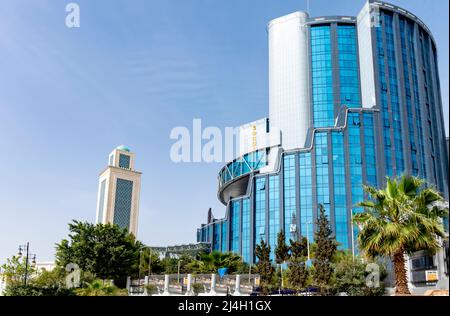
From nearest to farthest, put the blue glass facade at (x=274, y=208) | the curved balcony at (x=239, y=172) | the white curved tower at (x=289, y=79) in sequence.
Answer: the blue glass facade at (x=274, y=208), the white curved tower at (x=289, y=79), the curved balcony at (x=239, y=172)

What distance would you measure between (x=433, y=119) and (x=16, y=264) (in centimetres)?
6353

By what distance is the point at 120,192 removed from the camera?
121375 millimetres

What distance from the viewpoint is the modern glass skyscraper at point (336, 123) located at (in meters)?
62.5

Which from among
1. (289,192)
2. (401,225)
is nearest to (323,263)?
(401,225)

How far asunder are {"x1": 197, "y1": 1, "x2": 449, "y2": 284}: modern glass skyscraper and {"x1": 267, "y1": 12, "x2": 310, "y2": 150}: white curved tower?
158 mm

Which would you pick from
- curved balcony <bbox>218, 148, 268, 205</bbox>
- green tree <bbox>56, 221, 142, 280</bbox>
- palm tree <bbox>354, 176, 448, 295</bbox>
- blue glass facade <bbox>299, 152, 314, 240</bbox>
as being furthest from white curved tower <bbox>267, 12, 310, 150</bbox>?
palm tree <bbox>354, 176, 448, 295</bbox>

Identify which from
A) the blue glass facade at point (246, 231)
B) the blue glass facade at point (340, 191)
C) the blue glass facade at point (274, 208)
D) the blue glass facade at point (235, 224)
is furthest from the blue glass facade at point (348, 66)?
the blue glass facade at point (235, 224)

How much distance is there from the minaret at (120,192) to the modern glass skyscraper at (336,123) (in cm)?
5284

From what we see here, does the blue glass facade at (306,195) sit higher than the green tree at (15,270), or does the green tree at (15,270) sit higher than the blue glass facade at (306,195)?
the blue glass facade at (306,195)

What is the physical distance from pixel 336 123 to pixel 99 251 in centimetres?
4003

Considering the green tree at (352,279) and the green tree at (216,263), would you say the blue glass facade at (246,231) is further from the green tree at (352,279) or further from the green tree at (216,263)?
the green tree at (352,279)

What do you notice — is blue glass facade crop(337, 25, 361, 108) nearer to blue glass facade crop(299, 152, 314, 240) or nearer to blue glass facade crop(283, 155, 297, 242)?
blue glass facade crop(299, 152, 314, 240)

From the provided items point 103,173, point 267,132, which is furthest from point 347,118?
point 103,173

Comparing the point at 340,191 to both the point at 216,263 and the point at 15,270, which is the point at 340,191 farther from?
the point at 15,270
